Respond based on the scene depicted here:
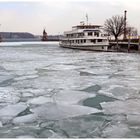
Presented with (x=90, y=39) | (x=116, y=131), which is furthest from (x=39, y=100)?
(x=90, y=39)

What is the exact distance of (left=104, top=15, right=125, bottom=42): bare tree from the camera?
64.1m

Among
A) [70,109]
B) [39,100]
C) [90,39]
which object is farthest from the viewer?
[90,39]

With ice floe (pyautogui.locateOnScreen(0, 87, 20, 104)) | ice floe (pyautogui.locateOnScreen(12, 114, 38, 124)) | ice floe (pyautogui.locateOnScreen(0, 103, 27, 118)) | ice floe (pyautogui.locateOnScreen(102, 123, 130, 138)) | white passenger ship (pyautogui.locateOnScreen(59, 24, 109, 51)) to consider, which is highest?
white passenger ship (pyautogui.locateOnScreen(59, 24, 109, 51))

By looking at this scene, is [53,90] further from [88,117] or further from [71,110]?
[88,117]

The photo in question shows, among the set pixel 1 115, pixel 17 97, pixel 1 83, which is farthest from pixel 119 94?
pixel 1 83

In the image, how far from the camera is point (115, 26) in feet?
213

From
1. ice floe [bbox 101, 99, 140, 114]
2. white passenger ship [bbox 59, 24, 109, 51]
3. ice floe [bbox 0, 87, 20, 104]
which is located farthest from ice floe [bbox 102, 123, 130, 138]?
white passenger ship [bbox 59, 24, 109, 51]

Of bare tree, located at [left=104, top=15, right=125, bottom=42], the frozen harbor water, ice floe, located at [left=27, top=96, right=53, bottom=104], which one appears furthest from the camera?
bare tree, located at [left=104, top=15, right=125, bottom=42]

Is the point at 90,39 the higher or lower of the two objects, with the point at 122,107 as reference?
higher

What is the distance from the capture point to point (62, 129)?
6.06 metres

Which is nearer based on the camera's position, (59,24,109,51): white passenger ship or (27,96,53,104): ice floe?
(27,96,53,104): ice floe

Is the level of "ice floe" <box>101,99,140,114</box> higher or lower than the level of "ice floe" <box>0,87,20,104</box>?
lower

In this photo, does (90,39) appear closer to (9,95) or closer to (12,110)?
(9,95)

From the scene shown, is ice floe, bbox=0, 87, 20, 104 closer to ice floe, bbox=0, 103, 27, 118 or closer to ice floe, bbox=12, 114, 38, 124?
ice floe, bbox=0, 103, 27, 118
